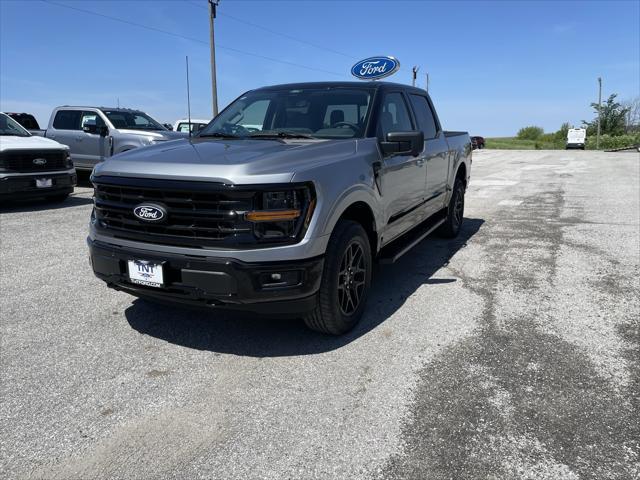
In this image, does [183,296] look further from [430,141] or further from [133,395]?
[430,141]

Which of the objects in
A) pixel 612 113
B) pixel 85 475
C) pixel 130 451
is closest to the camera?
pixel 85 475

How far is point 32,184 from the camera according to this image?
9.25 meters

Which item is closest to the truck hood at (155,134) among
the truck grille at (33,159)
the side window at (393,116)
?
the truck grille at (33,159)

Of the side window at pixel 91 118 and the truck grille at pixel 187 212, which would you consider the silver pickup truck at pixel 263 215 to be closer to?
the truck grille at pixel 187 212

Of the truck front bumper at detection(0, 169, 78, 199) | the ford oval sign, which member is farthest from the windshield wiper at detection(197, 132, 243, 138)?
the ford oval sign

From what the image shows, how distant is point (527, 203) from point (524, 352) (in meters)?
8.20

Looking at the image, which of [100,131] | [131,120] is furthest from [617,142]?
[100,131]

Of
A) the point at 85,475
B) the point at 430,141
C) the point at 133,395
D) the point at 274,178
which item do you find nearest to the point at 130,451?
the point at 85,475

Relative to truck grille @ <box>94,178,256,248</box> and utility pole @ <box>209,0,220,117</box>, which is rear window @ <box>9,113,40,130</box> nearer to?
utility pole @ <box>209,0,220,117</box>

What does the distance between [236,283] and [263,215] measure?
0.44 m

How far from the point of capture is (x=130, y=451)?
2.50 meters

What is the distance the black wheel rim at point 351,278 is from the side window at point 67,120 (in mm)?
11428

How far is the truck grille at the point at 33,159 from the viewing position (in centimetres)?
900

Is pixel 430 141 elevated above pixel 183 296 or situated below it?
above
